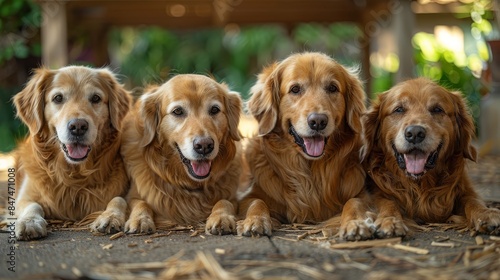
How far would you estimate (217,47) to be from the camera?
58.3ft

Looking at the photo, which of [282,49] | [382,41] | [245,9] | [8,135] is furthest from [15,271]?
[282,49]

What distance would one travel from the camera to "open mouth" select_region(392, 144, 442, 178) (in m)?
4.12

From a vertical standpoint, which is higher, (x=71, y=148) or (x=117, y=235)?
(x=71, y=148)

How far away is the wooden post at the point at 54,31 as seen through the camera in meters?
7.92

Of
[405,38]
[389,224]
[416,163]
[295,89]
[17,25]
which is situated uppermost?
[17,25]

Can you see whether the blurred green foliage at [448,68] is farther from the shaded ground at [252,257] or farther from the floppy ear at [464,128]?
the shaded ground at [252,257]

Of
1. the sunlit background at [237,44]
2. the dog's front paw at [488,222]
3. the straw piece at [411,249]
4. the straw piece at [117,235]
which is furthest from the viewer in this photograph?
the sunlit background at [237,44]

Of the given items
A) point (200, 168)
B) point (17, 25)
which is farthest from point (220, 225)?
point (17, 25)

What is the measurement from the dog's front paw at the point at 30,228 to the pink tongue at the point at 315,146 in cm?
184

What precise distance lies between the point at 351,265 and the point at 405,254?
38 centimetres

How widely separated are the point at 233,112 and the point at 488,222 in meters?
1.91

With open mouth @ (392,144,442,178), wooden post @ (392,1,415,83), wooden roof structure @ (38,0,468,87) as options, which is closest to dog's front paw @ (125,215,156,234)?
open mouth @ (392,144,442,178)

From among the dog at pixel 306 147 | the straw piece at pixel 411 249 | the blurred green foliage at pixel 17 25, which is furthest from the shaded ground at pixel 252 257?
the blurred green foliage at pixel 17 25

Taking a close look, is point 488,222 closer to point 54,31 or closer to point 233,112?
point 233,112
